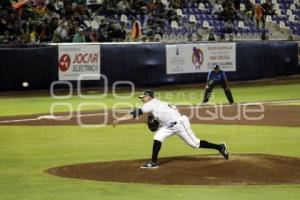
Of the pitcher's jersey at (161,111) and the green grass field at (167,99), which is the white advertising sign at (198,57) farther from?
the pitcher's jersey at (161,111)

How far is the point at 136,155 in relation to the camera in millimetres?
15836

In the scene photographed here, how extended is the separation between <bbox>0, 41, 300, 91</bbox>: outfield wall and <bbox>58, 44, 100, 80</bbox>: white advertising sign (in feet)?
0.80

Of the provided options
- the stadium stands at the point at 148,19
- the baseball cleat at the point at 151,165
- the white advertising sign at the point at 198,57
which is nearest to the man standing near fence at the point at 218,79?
the white advertising sign at the point at 198,57

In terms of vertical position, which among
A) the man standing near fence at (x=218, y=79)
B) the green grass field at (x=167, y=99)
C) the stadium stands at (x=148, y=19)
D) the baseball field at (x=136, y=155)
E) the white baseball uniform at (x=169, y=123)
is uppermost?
the stadium stands at (x=148, y=19)

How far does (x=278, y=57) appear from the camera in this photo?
38.8 meters

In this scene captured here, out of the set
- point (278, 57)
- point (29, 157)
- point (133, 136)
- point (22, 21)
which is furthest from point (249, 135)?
point (278, 57)

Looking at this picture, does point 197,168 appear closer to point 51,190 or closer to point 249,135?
point 51,190

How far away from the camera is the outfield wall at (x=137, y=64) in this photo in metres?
30.8

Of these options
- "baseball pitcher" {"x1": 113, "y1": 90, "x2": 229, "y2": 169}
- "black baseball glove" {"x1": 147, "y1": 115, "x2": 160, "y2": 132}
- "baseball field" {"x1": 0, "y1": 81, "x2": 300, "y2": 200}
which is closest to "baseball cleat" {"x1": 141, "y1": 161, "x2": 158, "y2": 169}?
"baseball pitcher" {"x1": 113, "y1": 90, "x2": 229, "y2": 169}

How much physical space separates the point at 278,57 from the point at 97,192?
28.8 meters

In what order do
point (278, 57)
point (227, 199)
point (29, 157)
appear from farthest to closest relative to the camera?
1. point (278, 57)
2. point (29, 157)
3. point (227, 199)

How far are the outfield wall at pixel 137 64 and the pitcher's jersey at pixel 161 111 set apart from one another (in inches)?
713

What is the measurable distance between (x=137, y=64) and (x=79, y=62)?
3.26 metres

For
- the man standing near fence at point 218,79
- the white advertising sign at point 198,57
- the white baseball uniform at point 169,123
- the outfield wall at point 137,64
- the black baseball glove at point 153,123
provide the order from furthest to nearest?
the white advertising sign at point 198,57
the outfield wall at point 137,64
the man standing near fence at point 218,79
the black baseball glove at point 153,123
the white baseball uniform at point 169,123
